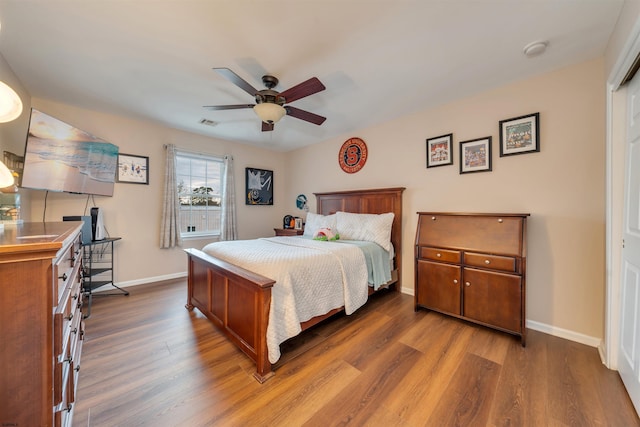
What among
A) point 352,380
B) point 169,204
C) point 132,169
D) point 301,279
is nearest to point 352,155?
point 301,279

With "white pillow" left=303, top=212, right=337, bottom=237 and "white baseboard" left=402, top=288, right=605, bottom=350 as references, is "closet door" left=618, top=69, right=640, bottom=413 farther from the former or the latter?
"white pillow" left=303, top=212, right=337, bottom=237

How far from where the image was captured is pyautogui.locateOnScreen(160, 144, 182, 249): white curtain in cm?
378

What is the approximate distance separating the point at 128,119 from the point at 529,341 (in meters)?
5.52

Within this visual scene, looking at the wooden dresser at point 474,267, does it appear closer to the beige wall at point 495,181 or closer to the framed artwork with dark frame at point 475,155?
the beige wall at point 495,181

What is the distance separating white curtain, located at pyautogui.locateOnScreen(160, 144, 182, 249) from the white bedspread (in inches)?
64.2

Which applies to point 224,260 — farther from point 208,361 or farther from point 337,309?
point 337,309

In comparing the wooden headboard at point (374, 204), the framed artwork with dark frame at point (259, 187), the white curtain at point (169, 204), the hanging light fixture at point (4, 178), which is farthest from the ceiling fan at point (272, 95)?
the framed artwork with dark frame at point (259, 187)

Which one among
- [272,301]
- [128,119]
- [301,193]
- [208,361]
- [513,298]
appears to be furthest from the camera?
[301,193]

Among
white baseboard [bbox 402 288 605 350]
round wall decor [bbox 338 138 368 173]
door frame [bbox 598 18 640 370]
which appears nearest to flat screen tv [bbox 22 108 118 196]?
round wall decor [bbox 338 138 368 173]

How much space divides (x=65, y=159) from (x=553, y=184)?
5.07 meters

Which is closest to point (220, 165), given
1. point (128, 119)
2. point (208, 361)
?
point (128, 119)

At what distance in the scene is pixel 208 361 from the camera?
1854 millimetres

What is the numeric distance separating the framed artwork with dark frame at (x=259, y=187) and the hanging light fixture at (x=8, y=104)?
3.80 metres

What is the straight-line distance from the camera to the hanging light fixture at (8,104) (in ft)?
3.02
